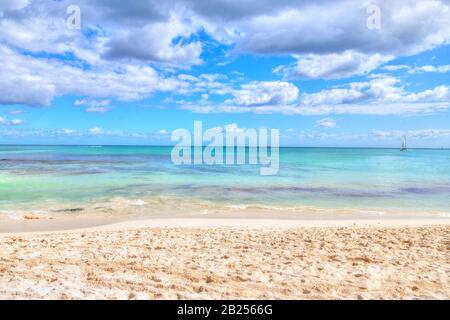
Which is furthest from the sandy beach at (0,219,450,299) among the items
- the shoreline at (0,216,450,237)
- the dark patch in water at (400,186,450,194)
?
the dark patch in water at (400,186,450,194)

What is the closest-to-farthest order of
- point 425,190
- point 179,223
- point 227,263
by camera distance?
point 227,263 → point 179,223 → point 425,190

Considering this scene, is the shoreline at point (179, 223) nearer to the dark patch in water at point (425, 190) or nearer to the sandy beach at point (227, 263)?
the sandy beach at point (227, 263)

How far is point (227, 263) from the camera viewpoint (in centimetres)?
712

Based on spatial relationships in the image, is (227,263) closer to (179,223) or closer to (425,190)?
(179,223)

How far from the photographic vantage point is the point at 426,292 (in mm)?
5699

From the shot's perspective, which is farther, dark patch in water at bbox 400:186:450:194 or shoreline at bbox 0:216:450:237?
dark patch in water at bbox 400:186:450:194

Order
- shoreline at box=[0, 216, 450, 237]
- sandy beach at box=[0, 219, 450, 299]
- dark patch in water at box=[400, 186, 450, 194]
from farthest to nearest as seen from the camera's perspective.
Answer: dark patch in water at box=[400, 186, 450, 194]
shoreline at box=[0, 216, 450, 237]
sandy beach at box=[0, 219, 450, 299]

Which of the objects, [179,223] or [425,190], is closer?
[179,223]

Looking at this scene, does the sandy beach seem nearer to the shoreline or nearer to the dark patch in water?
the shoreline

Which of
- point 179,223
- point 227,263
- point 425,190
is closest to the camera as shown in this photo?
point 227,263

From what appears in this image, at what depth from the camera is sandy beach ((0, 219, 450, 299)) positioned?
5.65 m

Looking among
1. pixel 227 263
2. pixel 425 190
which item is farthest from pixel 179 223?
pixel 425 190

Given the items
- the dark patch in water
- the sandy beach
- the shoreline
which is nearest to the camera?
the sandy beach

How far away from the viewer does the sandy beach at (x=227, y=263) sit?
18.5 feet
